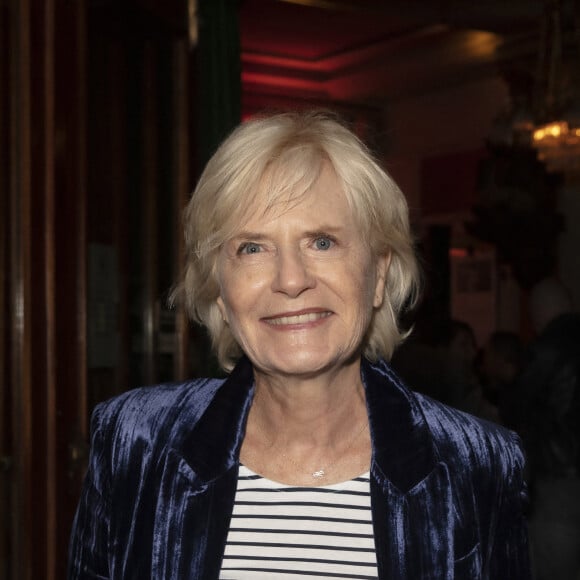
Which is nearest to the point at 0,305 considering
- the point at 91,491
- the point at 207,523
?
the point at 91,491

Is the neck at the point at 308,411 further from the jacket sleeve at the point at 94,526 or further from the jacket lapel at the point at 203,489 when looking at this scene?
the jacket sleeve at the point at 94,526

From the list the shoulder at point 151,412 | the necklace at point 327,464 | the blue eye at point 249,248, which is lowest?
the necklace at point 327,464

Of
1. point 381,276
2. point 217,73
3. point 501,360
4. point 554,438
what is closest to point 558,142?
point 501,360

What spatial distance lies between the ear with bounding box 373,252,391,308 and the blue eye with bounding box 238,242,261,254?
246 mm

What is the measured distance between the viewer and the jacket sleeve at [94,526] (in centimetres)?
163

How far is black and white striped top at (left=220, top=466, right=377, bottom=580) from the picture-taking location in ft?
5.11

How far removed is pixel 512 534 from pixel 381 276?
0.50 metres

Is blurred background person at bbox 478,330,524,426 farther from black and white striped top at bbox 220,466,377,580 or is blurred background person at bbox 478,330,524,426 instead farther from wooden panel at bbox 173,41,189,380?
black and white striped top at bbox 220,466,377,580

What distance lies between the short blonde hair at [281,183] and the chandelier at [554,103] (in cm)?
321

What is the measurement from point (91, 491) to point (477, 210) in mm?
6016

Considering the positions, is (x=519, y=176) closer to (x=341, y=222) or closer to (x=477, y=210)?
(x=477, y=210)

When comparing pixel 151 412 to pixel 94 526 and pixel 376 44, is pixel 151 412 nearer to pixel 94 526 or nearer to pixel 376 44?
pixel 94 526

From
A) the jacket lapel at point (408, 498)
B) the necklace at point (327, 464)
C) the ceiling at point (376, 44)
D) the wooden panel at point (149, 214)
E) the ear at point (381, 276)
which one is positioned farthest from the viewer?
the ceiling at point (376, 44)

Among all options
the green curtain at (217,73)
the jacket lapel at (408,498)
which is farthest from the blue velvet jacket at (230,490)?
the green curtain at (217,73)
